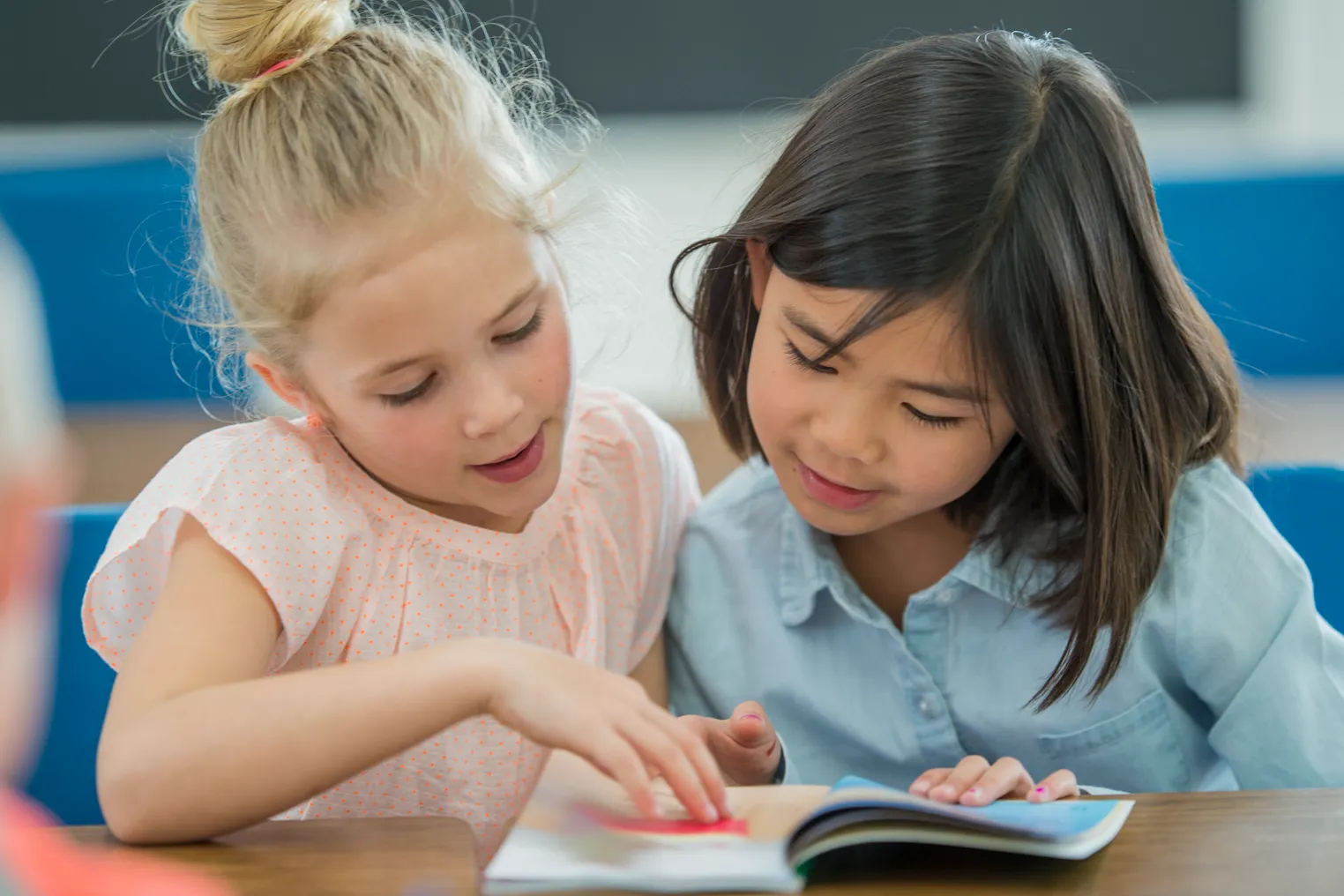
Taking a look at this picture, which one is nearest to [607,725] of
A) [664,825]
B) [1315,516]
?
[664,825]

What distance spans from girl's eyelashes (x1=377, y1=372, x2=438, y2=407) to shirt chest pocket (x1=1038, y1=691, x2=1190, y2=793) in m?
0.55

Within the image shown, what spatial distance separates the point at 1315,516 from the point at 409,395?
737 millimetres

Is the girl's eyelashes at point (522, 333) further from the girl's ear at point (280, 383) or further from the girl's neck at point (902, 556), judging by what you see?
the girl's neck at point (902, 556)

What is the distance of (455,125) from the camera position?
0.96m

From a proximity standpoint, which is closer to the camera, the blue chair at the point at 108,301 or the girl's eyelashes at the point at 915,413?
the girl's eyelashes at the point at 915,413

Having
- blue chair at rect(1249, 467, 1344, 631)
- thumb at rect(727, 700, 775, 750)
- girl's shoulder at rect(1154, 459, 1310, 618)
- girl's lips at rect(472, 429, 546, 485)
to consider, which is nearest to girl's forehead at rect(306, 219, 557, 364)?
girl's lips at rect(472, 429, 546, 485)

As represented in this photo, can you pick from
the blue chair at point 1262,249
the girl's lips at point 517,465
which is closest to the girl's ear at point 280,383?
the girl's lips at point 517,465

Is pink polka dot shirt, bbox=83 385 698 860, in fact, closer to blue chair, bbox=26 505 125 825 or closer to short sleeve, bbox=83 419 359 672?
short sleeve, bbox=83 419 359 672

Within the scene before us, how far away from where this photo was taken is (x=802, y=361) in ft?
3.19

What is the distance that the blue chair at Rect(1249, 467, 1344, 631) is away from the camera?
3.75 ft

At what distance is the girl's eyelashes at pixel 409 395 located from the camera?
36.1 inches

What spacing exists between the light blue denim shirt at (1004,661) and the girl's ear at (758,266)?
0.66ft

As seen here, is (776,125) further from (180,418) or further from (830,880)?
(180,418)

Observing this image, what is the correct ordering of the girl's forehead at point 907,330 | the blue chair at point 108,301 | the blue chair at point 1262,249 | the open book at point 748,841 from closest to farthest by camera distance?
the open book at point 748,841 < the girl's forehead at point 907,330 < the blue chair at point 1262,249 < the blue chair at point 108,301
